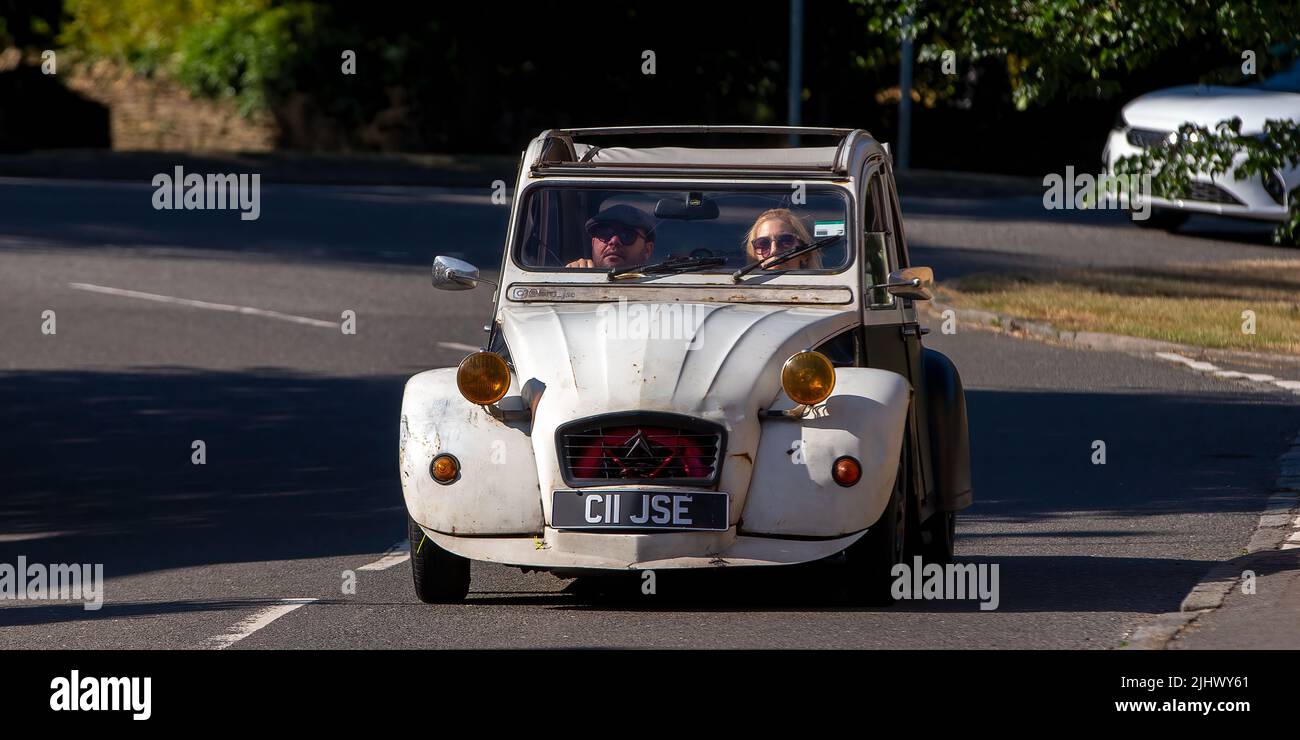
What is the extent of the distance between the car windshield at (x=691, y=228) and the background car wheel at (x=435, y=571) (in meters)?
1.34

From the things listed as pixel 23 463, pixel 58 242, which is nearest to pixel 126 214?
pixel 58 242

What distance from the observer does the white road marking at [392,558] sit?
29.2 ft

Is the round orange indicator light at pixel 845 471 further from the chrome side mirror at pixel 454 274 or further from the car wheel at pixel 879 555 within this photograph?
the chrome side mirror at pixel 454 274

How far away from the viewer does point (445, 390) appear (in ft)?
25.2

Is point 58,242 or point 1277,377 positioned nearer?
point 1277,377

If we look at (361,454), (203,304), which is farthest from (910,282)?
(203,304)

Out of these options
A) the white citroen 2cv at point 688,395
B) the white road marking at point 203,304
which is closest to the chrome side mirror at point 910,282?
the white citroen 2cv at point 688,395

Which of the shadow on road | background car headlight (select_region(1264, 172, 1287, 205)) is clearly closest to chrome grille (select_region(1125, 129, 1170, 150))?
background car headlight (select_region(1264, 172, 1287, 205))

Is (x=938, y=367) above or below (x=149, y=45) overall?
below

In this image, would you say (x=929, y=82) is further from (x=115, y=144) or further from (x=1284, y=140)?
(x=1284, y=140)

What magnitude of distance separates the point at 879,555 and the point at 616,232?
72.9 inches

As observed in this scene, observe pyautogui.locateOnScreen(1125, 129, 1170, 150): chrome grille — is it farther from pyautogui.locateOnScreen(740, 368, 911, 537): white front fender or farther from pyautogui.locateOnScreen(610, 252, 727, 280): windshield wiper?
pyautogui.locateOnScreen(740, 368, 911, 537): white front fender

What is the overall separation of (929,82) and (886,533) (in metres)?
26.9

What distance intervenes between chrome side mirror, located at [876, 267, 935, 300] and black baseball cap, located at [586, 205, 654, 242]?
100 cm
